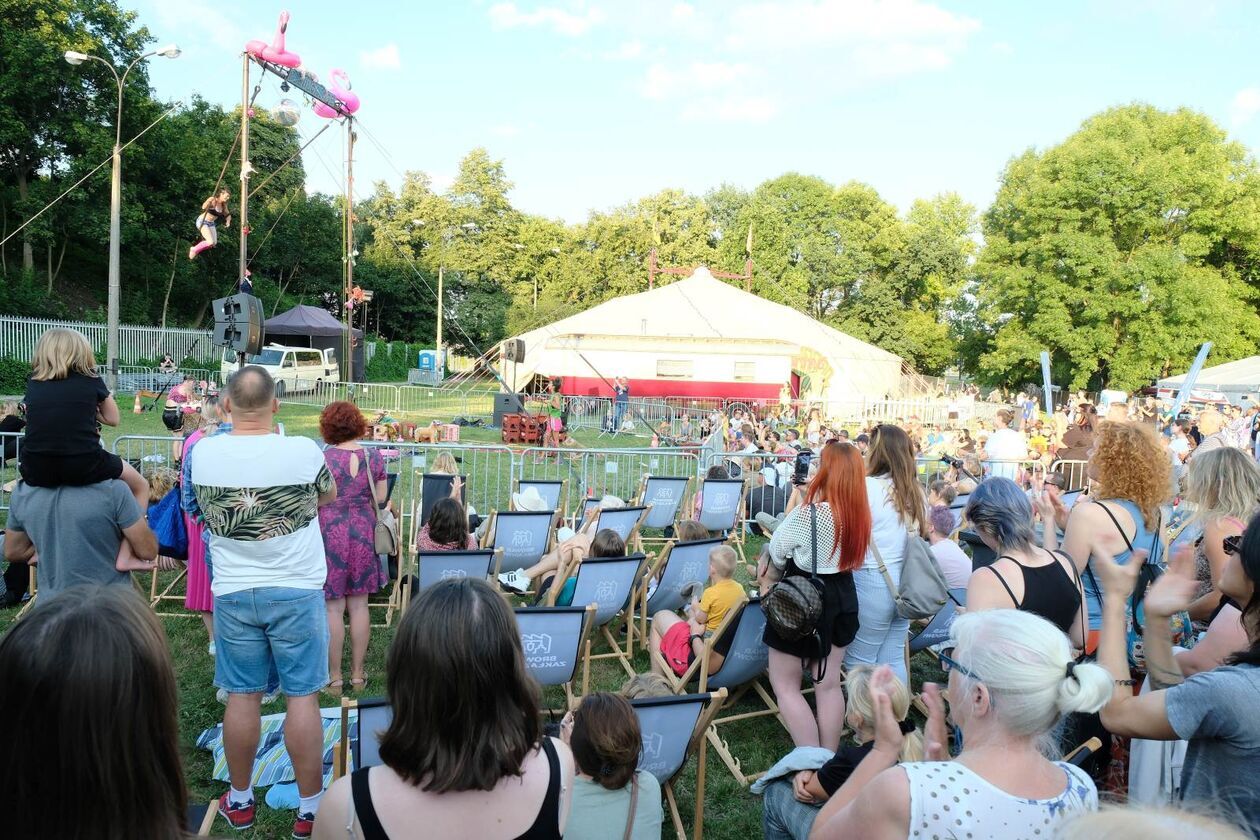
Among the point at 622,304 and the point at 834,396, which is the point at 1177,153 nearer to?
the point at 834,396

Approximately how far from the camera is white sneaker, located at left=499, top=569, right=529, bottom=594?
6.42 metres

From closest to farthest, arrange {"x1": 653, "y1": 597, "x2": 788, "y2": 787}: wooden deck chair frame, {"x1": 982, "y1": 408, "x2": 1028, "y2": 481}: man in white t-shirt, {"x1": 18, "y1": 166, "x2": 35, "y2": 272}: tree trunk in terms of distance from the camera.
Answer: {"x1": 653, "y1": 597, "x2": 788, "y2": 787}: wooden deck chair frame < {"x1": 982, "y1": 408, "x2": 1028, "y2": 481}: man in white t-shirt < {"x1": 18, "y1": 166, "x2": 35, "y2": 272}: tree trunk

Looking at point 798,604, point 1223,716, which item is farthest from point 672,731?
point 1223,716

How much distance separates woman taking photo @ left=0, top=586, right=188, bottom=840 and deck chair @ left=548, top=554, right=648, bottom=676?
13.0ft

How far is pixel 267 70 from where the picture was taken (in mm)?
17766

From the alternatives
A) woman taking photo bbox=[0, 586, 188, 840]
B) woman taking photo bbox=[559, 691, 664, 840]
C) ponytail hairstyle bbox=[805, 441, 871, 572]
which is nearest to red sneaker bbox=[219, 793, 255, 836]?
woman taking photo bbox=[559, 691, 664, 840]

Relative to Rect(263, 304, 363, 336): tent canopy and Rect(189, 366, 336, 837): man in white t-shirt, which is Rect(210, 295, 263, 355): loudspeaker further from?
Rect(263, 304, 363, 336): tent canopy

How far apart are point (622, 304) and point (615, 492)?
57.8 feet

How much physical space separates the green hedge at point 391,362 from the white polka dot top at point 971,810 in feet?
133

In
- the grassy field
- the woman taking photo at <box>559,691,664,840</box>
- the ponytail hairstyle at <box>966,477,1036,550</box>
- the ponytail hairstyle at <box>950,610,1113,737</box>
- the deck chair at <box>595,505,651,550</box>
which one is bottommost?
the grassy field

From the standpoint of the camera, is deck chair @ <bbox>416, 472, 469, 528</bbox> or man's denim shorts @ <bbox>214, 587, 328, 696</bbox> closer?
man's denim shorts @ <bbox>214, 587, 328, 696</bbox>

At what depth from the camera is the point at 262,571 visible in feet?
10.7

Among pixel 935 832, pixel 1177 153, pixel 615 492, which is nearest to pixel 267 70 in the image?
pixel 615 492

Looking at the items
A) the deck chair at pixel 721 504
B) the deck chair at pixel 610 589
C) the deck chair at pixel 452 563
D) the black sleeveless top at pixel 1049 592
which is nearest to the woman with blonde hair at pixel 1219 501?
the black sleeveless top at pixel 1049 592
